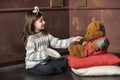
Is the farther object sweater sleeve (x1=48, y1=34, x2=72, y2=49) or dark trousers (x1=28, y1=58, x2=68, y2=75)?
sweater sleeve (x1=48, y1=34, x2=72, y2=49)

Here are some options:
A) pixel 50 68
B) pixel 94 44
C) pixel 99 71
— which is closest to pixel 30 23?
pixel 50 68

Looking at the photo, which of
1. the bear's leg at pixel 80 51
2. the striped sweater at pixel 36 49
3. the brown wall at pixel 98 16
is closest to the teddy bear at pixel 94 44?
the bear's leg at pixel 80 51

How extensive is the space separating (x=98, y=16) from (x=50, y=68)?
85 centimetres

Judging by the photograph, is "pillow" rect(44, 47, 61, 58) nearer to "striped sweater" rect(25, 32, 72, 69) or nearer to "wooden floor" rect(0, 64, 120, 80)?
"striped sweater" rect(25, 32, 72, 69)

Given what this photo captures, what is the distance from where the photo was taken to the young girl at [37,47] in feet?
7.49

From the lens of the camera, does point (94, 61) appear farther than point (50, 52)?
No

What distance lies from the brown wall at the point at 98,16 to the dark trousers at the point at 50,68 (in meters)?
0.59

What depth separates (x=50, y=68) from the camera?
227 centimetres

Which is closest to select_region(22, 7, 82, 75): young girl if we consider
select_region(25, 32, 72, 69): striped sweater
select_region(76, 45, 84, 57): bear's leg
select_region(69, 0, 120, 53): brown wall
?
select_region(25, 32, 72, 69): striped sweater

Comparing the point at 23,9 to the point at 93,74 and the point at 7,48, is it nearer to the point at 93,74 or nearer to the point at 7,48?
the point at 7,48

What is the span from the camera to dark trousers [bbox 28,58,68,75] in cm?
227

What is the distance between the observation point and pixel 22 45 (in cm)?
260

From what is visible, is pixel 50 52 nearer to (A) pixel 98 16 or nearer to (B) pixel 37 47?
(B) pixel 37 47

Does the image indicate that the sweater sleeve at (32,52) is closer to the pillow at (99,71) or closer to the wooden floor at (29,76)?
the wooden floor at (29,76)
